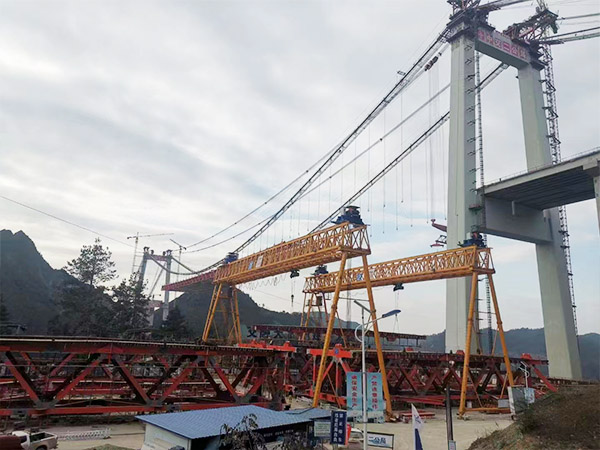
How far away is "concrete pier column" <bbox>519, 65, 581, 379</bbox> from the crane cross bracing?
93.5 ft

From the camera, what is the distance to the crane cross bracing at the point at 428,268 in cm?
3409

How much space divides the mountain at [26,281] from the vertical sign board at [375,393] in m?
77.7

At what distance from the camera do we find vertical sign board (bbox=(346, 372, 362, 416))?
55.4 ft

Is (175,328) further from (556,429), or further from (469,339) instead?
(556,429)

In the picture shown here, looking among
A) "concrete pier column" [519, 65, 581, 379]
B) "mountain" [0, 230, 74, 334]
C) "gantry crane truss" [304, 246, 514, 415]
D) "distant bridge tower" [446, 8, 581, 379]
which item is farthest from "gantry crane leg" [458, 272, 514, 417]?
"mountain" [0, 230, 74, 334]

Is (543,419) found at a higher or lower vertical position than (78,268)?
lower

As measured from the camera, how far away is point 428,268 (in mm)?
37250

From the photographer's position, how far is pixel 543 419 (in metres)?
16.6

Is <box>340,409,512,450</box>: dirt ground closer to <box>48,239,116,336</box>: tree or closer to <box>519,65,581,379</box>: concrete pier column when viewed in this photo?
<box>519,65,581,379</box>: concrete pier column

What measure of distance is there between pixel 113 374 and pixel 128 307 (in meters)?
44.6

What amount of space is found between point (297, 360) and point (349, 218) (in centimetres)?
1526

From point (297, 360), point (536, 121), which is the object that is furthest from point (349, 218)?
point (536, 121)

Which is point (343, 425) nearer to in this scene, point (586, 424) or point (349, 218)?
point (586, 424)

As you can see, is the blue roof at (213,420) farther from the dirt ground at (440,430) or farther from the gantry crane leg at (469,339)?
the gantry crane leg at (469,339)
